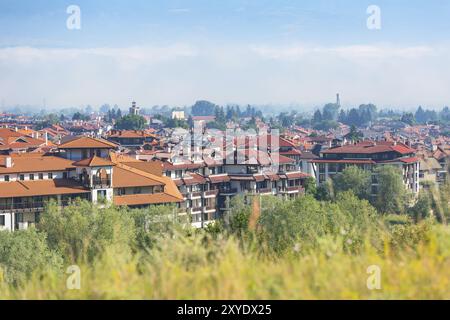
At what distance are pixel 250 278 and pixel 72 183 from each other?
30974 mm

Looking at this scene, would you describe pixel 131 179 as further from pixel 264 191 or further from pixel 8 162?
pixel 264 191

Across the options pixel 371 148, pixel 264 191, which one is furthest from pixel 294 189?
→ pixel 371 148

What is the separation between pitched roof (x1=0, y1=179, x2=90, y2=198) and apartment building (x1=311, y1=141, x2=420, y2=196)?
21.5 metres

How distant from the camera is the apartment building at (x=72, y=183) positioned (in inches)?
1302

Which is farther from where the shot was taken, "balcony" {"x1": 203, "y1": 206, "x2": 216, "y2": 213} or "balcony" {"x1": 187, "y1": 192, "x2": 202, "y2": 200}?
"balcony" {"x1": 203, "y1": 206, "x2": 216, "y2": 213}

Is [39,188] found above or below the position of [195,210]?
above

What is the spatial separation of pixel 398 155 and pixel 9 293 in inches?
1924

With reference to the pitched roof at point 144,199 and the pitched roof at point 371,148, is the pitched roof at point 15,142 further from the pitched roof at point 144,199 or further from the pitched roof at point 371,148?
the pitched roof at point 371,148

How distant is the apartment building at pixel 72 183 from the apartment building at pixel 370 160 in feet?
→ 57.6

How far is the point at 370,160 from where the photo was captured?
5272cm

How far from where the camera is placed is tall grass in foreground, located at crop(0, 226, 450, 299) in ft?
17.3

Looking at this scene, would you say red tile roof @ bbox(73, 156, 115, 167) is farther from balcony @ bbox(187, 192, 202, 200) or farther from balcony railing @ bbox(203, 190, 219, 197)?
balcony railing @ bbox(203, 190, 219, 197)

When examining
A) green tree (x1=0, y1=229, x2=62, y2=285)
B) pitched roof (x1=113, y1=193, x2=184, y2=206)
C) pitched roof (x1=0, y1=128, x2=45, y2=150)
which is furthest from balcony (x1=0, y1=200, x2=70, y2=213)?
pitched roof (x1=0, y1=128, x2=45, y2=150)

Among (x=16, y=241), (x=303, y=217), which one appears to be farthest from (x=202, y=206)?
(x=16, y=241)
